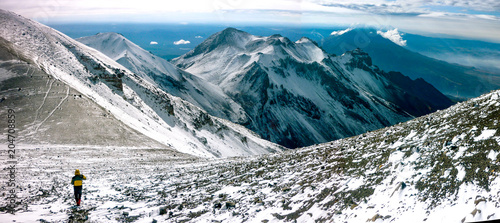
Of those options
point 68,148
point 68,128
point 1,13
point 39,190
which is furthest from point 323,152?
point 1,13

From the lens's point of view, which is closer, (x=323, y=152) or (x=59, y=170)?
(x=323, y=152)

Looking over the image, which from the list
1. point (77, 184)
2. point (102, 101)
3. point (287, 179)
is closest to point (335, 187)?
point (287, 179)

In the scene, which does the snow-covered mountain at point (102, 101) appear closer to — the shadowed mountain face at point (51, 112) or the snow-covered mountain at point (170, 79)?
the shadowed mountain face at point (51, 112)

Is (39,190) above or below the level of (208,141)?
above

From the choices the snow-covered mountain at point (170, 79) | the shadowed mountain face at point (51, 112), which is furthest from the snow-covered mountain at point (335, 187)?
the snow-covered mountain at point (170, 79)

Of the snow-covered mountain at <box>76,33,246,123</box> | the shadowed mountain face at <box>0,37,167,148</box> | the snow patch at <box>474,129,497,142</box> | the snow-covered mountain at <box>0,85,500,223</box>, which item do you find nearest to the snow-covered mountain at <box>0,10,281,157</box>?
the shadowed mountain face at <box>0,37,167,148</box>

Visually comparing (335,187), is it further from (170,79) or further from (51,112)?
(170,79)

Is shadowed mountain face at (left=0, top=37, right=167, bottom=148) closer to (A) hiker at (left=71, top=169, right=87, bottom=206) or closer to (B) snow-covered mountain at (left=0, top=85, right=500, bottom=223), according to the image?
(B) snow-covered mountain at (left=0, top=85, right=500, bottom=223)

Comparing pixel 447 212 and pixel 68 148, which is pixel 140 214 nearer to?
pixel 447 212
